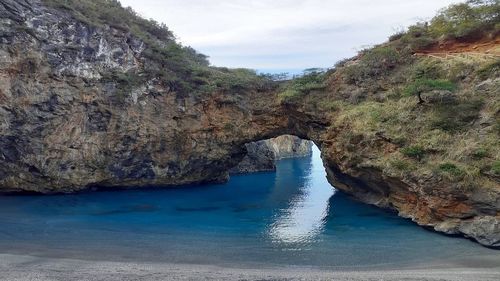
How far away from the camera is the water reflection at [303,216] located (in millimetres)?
21781

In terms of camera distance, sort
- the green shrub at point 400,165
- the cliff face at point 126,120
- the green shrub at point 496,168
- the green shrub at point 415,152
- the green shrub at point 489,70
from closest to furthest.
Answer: the green shrub at point 496,168 < the green shrub at point 415,152 < the green shrub at point 400,165 < the green shrub at point 489,70 < the cliff face at point 126,120

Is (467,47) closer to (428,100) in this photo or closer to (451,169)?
(428,100)

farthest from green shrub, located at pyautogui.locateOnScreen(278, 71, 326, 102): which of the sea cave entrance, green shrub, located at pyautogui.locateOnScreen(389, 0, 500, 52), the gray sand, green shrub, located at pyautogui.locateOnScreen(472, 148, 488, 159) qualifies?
the gray sand

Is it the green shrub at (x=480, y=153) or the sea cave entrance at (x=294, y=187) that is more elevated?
the green shrub at (x=480, y=153)

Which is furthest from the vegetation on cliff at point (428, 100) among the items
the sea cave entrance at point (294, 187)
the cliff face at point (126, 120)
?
the sea cave entrance at point (294, 187)

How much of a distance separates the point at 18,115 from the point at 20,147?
89.5 inches

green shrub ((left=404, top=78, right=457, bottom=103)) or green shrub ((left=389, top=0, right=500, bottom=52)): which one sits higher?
green shrub ((left=389, top=0, right=500, bottom=52))

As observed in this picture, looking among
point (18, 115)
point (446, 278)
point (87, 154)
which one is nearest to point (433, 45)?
point (446, 278)

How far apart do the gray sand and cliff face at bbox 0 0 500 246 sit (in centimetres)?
777

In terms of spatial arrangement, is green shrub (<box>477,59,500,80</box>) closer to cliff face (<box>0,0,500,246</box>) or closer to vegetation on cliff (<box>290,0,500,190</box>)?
vegetation on cliff (<box>290,0,500,190</box>)

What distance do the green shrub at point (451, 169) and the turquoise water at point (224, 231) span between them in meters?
2.93

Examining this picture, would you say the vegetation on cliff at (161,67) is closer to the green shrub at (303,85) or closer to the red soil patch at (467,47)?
the green shrub at (303,85)

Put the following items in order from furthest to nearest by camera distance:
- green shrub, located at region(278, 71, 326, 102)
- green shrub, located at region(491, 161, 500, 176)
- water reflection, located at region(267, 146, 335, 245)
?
green shrub, located at region(278, 71, 326, 102), water reflection, located at region(267, 146, 335, 245), green shrub, located at region(491, 161, 500, 176)

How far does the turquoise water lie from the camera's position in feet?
60.8
